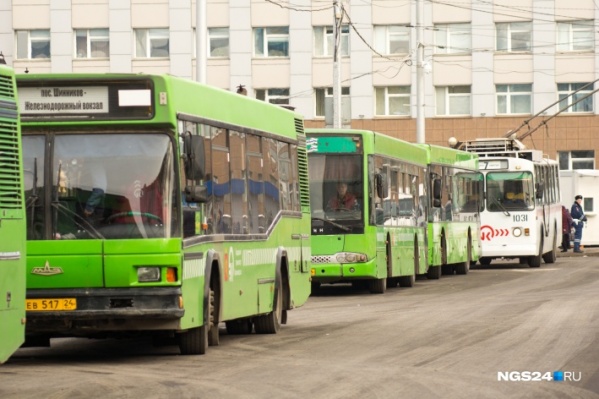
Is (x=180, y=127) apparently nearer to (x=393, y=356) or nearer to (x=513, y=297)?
(x=393, y=356)

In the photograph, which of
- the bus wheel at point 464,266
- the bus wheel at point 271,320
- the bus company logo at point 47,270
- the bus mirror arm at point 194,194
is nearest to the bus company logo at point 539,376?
the bus mirror arm at point 194,194

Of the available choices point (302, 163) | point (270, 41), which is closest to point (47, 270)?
point (302, 163)

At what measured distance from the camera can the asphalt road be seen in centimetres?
1270

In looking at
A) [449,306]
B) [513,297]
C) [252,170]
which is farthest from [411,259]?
[252,170]

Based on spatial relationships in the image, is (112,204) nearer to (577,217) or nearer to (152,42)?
(577,217)

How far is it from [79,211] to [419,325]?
656 centimetres

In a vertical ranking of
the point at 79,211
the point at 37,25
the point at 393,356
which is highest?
the point at 37,25

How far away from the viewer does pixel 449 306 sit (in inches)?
988

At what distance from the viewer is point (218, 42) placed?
225 feet

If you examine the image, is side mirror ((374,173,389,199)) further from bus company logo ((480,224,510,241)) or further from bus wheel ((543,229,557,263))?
bus wheel ((543,229,557,263))

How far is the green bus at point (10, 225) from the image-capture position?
12.2 meters

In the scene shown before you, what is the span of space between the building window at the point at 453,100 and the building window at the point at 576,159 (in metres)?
4.21

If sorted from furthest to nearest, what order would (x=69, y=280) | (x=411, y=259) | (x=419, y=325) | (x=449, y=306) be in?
(x=411, y=259)
(x=449, y=306)
(x=419, y=325)
(x=69, y=280)

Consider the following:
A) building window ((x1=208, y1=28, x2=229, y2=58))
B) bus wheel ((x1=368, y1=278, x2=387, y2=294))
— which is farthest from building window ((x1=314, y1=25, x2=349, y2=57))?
bus wheel ((x1=368, y1=278, x2=387, y2=294))
